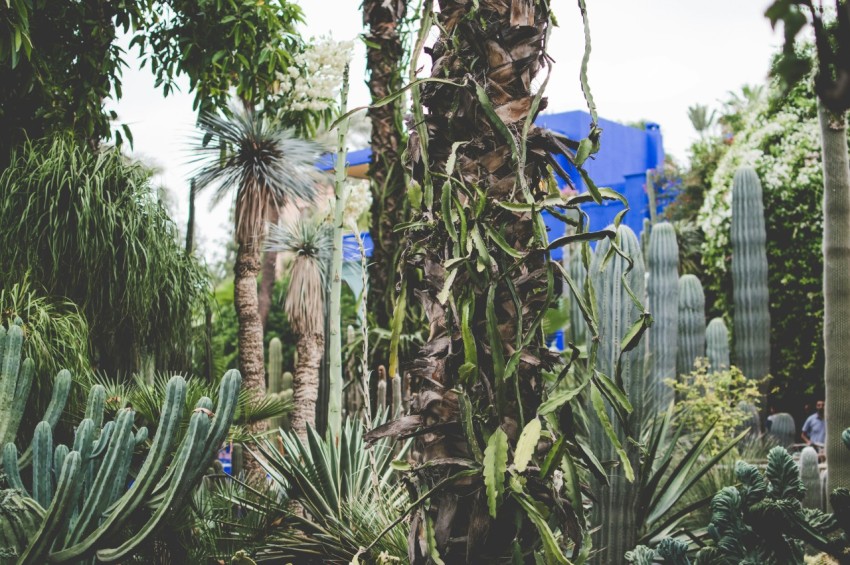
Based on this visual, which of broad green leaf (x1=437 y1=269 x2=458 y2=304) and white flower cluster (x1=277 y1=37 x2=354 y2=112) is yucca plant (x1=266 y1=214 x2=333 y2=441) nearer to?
white flower cluster (x1=277 y1=37 x2=354 y2=112)

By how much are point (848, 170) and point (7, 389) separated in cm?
539

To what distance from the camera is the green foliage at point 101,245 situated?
6285 millimetres

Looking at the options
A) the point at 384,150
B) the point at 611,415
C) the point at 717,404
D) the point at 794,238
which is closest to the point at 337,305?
the point at 611,415

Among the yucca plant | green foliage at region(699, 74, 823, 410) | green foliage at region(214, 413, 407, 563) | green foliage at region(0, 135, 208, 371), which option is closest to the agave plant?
green foliage at region(214, 413, 407, 563)

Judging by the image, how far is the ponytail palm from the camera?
9664mm

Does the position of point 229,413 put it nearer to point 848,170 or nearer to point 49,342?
point 49,342

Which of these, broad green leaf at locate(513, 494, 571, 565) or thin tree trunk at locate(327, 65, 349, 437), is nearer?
broad green leaf at locate(513, 494, 571, 565)

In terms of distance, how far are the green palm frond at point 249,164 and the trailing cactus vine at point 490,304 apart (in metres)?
7.80

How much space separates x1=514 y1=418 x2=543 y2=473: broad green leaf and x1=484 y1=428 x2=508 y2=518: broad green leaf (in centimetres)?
3

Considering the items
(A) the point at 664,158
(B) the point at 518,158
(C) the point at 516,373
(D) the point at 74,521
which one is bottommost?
(D) the point at 74,521

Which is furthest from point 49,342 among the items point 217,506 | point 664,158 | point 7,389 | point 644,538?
point 664,158

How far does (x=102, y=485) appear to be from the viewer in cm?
323

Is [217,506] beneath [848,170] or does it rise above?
beneath

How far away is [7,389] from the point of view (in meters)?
4.05
